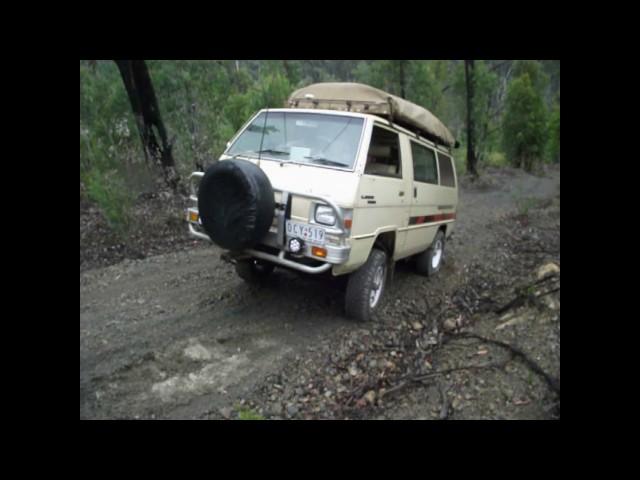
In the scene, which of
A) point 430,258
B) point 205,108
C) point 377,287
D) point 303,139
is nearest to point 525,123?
point 205,108

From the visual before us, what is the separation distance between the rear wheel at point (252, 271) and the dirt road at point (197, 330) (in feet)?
0.42

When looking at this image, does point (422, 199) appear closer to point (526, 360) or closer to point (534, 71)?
point (526, 360)

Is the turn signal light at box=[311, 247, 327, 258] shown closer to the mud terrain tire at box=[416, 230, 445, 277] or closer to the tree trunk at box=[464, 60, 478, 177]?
the mud terrain tire at box=[416, 230, 445, 277]

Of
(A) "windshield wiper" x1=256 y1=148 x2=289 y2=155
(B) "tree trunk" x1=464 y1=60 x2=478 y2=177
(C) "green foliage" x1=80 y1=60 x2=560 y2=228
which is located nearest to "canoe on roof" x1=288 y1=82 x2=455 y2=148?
(A) "windshield wiper" x1=256 y1=148 x2=289 y2=155

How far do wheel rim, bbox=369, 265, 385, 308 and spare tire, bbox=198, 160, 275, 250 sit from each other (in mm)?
1375

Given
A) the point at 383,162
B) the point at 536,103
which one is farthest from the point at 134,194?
the point at 536,103

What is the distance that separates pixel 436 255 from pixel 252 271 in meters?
A: 3.10

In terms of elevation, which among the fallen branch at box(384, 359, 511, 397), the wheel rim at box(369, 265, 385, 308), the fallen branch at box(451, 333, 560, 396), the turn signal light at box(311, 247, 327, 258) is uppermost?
the turn signal light at box(311, 247, 327, 258)

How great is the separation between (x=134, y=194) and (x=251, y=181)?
4.13 metres

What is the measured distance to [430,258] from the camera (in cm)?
609

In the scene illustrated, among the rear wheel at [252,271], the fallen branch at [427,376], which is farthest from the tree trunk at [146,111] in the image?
the fallen branch at [427,376]

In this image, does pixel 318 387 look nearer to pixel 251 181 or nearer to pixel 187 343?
pixel 187 343

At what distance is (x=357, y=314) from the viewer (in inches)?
166

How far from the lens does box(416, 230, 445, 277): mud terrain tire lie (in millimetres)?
6066
